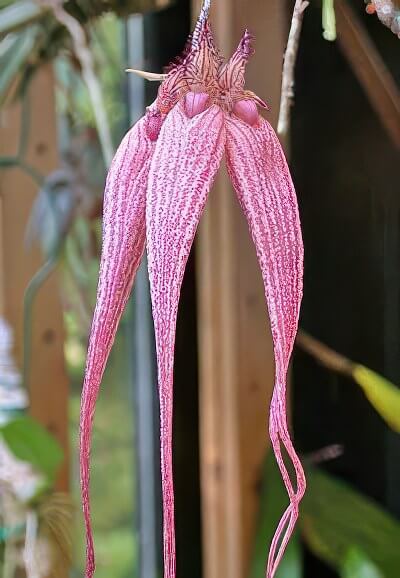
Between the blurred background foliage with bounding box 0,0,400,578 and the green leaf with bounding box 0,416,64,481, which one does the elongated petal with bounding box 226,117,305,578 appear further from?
the green leaf with bounding box 0,416,64,481

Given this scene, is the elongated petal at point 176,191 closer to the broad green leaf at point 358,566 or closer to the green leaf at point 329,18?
the green leaf at point 329,18

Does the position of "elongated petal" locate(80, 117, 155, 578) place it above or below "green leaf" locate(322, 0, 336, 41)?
below

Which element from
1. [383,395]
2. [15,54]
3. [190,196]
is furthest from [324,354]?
[15,54]

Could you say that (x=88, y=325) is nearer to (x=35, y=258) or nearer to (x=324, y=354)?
(x=35, y=258)

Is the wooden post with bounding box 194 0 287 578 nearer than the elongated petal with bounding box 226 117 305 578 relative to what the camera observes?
No

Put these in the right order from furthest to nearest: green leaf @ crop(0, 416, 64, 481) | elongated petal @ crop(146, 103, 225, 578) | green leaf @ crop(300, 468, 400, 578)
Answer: green leaf @ crop(0, 416, 64, 481)
green leaf @ crop(300, 468, 400, 578)
elongated petal @ crop(146, 103, 225, 578)

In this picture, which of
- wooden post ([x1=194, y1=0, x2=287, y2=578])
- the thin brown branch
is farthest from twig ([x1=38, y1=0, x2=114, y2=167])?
the thin brown branch

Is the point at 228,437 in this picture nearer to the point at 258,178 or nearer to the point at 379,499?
the point at 379,499

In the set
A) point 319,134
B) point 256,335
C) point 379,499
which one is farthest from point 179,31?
point 379,499
